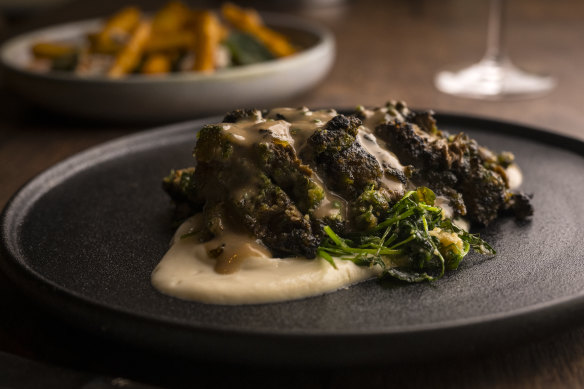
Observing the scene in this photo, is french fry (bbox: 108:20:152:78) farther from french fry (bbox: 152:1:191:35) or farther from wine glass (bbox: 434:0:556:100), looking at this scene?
wine glass (bbox: 434:0:556:100)

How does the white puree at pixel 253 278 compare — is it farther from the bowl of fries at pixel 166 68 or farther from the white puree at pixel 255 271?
the bowl of fries at pixel 166 68

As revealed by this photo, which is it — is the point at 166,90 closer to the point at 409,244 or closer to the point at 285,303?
the point at 409,244

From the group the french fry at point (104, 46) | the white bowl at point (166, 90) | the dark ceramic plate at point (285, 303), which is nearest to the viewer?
the dark ceramic plate at point (285, 303)

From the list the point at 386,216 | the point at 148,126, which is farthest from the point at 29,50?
the point at 386,216

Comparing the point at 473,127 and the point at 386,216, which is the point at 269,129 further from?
the point at 473,127

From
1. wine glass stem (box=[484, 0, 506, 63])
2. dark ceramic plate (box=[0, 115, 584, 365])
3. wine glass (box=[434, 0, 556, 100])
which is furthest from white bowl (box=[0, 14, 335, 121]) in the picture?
wine glass stem (box=[484, 0, 506, 63])

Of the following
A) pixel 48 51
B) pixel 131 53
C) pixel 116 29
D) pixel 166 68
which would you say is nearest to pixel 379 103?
pixel 166 68

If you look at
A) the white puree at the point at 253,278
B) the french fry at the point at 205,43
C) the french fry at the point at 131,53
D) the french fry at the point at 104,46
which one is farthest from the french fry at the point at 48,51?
the white puree at the point at 253,278
